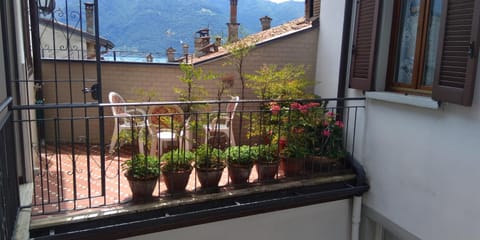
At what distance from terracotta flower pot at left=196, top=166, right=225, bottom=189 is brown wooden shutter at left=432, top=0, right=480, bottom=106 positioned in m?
1.94

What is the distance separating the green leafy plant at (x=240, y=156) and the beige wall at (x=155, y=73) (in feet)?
5.84

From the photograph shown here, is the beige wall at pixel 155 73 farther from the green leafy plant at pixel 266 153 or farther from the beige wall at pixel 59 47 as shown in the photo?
the green leafy plant at pixel 266 153

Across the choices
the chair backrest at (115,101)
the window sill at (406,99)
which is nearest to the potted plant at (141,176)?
the chair backrest at (115,101)

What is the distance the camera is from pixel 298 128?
3.82m

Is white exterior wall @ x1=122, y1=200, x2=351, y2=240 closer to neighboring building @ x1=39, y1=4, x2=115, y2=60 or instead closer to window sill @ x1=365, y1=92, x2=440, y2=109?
window sill @ x1=365, y1=92, x2=440, y2=109

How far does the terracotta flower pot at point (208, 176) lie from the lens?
10.9 ft

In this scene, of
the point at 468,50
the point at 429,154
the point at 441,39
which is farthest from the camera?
the point at 429,154

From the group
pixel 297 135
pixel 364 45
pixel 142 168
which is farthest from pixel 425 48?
pixel 142 168

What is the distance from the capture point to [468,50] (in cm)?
261

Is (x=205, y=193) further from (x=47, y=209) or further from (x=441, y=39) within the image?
(x=441, y=39)

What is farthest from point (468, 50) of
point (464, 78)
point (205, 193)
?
point (205, 193)

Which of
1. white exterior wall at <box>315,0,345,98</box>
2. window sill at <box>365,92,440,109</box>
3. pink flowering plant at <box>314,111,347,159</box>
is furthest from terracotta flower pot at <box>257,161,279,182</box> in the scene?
white exterior wall at <box>315,0,345,98</box>

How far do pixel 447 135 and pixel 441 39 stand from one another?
0.75 metres

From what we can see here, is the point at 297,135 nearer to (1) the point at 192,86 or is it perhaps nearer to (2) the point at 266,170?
(2) the point at 266,170
